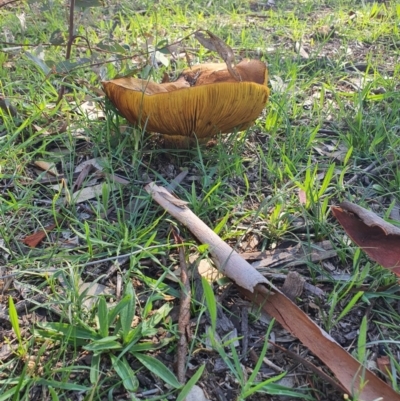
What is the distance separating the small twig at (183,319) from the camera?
1.07 m

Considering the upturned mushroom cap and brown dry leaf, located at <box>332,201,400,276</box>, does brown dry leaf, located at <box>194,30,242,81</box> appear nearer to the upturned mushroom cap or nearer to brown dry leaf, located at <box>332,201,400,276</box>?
the upturned mushroom cap

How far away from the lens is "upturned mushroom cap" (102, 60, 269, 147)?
4.77ft

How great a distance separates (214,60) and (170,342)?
178cm

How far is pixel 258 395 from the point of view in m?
1.04

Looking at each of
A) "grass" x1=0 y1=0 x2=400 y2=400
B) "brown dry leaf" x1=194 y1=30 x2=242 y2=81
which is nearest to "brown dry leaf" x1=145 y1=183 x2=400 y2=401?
"grass" x1=0 y1=0 x2=400 y2=400

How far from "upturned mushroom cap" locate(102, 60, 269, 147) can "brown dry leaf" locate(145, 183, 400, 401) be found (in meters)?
0.29

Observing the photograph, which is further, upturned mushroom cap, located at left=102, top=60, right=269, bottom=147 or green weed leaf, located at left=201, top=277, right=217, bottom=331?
upturned mushroom cap, located at left=102, top=60, right=269, bottom=147

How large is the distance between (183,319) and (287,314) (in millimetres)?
258

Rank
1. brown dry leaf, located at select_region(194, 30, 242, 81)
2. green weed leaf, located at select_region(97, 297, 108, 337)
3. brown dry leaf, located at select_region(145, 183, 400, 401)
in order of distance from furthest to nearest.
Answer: brown dry leaf, located at select_region(194, 30, 242, 81) → green weed leaf, located at select_region(97, 297, 108, 337) → brown dry leaf, located at select_region(145, 183, 400, 401)

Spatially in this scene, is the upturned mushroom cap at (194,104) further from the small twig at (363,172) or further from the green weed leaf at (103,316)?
the green weed leaf at (103,316)

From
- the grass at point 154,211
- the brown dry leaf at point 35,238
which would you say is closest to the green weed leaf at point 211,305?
the grass at point 154,211

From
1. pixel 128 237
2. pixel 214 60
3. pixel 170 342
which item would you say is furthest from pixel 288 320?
pixel 214 60

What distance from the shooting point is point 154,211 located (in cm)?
151

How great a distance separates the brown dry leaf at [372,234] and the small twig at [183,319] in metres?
0.48
